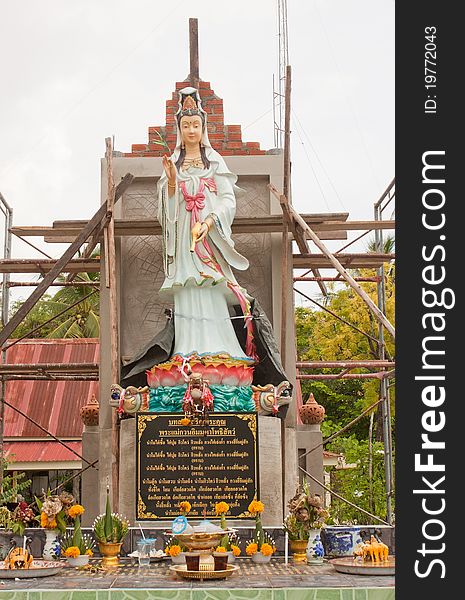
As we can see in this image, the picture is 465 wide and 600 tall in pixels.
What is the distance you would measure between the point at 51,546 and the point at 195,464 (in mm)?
2681

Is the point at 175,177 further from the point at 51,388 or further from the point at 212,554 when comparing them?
the point at 51,388

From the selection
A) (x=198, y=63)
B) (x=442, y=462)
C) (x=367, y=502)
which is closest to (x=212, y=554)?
(x=442, y=462)

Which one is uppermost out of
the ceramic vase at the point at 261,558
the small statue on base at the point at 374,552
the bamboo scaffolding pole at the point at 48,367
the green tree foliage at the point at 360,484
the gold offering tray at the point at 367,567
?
the bamboo scaffolding pole at the point at 48,367

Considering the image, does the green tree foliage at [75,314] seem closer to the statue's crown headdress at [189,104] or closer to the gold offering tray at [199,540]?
the statue's crown headdress at [189,104]

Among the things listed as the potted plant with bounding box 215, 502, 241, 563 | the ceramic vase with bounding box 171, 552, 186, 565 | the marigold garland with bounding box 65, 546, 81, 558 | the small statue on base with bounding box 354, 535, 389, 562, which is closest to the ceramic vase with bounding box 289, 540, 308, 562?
the potted plant with bounding box 215, 502, 241, 563

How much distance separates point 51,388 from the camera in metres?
28.1

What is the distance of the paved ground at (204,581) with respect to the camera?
8.77 meters

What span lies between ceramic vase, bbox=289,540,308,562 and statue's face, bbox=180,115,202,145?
7075 millimetres

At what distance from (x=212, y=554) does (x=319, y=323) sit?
90.5 feet

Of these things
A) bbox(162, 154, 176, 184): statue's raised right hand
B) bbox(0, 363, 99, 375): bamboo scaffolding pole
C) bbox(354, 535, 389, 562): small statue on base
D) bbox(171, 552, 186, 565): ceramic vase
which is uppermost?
bbox(162, 154, 176, 184): statue's raised right hand

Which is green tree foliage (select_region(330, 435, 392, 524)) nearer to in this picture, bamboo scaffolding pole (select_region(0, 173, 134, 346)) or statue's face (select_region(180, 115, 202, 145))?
bamboo scaffolding pole (select_region(0, 173, 134, 346))

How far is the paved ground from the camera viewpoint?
8766 mm

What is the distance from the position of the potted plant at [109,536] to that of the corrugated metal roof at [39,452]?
44.3ft

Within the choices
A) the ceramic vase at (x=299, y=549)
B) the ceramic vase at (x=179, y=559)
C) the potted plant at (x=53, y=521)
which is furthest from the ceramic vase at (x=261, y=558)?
the potted plant at (x=53, y=521)
